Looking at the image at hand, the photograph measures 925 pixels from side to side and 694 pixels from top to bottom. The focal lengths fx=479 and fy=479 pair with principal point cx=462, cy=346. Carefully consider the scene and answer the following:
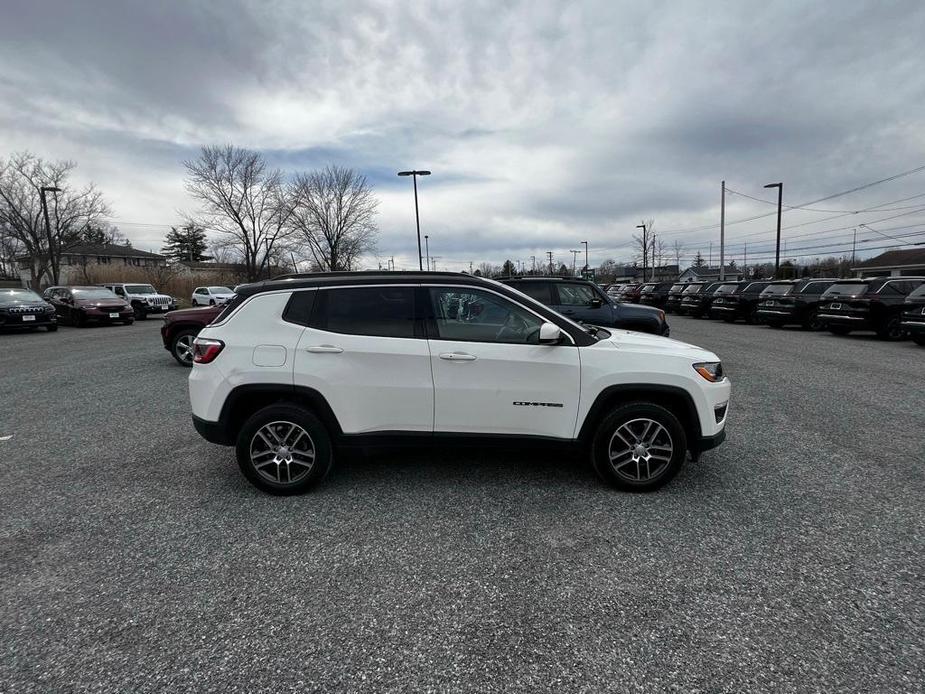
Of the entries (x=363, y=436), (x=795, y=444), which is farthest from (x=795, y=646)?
(x=795, y=444)

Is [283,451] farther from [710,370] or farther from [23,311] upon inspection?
[23,311]

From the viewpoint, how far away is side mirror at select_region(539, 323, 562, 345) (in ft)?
11.6

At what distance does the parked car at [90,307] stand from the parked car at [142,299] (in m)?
2.99

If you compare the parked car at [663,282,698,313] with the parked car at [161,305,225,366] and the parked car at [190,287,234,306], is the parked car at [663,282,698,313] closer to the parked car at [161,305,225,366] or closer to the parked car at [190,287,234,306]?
the parked car at [161,305,225,366]

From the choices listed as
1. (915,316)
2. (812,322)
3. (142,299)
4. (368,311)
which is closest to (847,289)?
(812,322)

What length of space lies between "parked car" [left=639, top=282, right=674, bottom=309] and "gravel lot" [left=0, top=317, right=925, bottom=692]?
2229 centimetres

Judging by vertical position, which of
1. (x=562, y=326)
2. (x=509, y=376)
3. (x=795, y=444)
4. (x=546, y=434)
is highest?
(x=562, y=326)

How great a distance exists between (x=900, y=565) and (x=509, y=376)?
2.57 m

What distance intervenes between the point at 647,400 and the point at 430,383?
171 centimetres

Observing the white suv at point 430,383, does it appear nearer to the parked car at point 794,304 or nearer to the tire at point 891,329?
the tire at point 891,329

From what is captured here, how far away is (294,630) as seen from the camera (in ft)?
7.68

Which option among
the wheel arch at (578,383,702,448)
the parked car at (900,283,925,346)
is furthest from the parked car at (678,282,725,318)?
the wheel arch at (578,383,702,448)

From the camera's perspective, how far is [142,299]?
77.7ft

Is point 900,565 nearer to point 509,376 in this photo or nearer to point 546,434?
point 546,434
